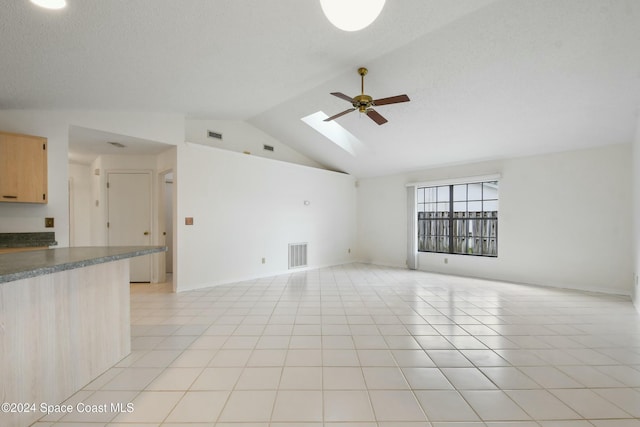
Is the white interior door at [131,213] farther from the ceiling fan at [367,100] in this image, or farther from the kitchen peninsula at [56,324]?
the ceiling fan at [367,100]

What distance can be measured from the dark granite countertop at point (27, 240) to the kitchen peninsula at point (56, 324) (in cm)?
161

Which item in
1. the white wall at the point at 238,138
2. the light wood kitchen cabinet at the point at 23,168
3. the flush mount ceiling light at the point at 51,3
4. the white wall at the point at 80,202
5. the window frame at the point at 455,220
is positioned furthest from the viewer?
the white wall at the point at 80,202

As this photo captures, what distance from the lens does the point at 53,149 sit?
330cm

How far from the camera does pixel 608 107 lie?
344 cm

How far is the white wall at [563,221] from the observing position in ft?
13.6

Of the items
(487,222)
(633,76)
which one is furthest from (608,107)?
(487,222)

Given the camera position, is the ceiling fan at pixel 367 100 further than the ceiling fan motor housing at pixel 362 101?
No

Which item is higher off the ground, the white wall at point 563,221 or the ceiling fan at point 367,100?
the ceiling fan at point 367,100

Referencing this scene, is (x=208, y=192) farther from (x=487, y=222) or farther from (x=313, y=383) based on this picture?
(x=487, y=222)

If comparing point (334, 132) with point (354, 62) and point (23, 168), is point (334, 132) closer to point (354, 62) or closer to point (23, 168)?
point (354, 62)

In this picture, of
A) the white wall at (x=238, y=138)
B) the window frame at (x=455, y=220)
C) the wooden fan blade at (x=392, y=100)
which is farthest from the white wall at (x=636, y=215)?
the white wall at (x=238, y=138)

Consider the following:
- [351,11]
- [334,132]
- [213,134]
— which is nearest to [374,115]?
[351,11]

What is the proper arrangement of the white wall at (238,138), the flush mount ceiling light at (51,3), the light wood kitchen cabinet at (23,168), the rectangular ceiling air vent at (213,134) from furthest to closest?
the rectangular ceiling air vent at (213,134)
the white wall at (238,138)
the light wood kitchen cabinet at (23,168)
the flush mount ceiling light at (51,3)

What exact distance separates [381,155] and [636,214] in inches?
157
